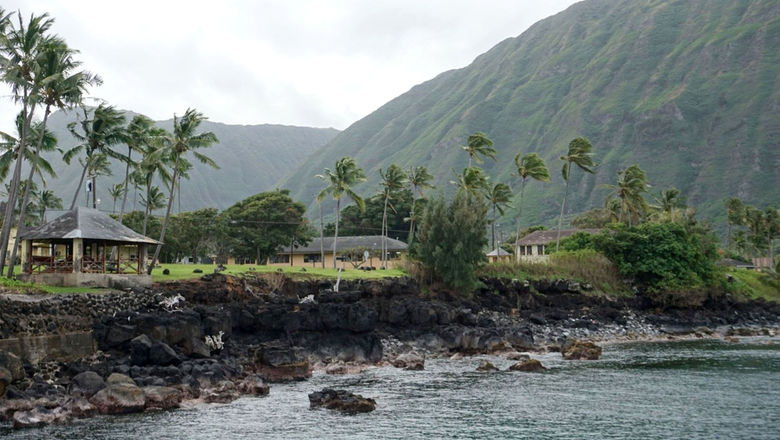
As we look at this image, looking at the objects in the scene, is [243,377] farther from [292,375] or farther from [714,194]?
[714,194]

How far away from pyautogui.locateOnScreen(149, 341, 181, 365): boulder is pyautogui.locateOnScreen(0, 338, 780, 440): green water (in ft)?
18.0

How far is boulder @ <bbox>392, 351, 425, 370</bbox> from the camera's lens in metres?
42.8

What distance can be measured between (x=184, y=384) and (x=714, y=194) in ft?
618

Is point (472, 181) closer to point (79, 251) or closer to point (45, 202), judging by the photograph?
point (79, 251)

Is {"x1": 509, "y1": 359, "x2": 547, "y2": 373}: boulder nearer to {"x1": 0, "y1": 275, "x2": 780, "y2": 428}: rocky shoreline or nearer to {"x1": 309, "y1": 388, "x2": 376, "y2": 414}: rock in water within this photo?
{"x1": 0, "y1": 275, "x2": 780, "y2": 428}: rocky shoreline

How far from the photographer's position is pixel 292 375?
3856 cm

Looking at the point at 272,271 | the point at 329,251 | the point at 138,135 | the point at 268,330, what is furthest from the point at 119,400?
the point at 329,251

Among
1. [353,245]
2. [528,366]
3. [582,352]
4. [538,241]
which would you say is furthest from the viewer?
[538,241]

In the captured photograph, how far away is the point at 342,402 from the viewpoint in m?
29.7

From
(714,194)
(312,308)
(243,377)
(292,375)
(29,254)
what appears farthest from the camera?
(714,194)

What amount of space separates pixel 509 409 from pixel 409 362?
14285mm

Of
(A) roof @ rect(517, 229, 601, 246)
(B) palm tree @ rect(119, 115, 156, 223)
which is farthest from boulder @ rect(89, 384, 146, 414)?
(A) roof @ rect(517, 229, 601, 246)

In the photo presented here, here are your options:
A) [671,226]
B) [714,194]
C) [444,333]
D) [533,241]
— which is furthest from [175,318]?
[714,194]

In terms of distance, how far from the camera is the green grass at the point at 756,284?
3332 inches
